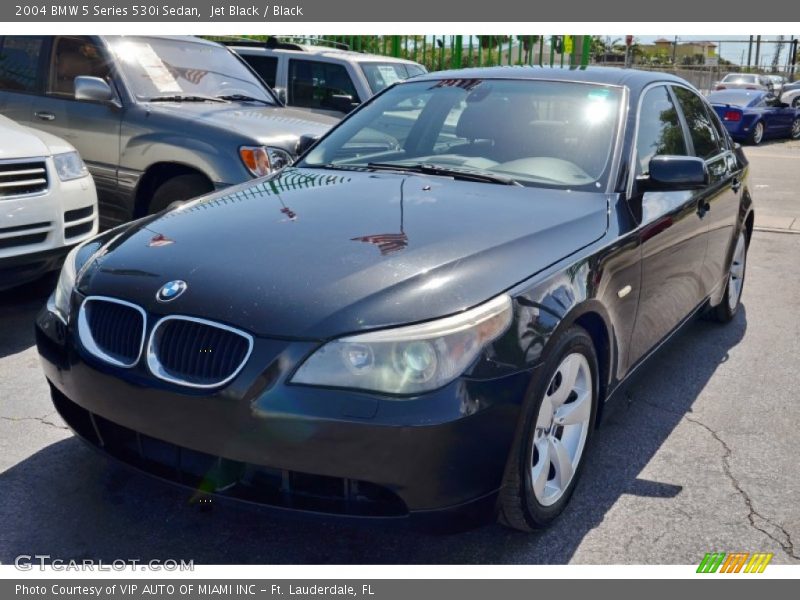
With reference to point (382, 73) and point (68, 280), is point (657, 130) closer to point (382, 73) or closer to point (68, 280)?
point (68, 280)

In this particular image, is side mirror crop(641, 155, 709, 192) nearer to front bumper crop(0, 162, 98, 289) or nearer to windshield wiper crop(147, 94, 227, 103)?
front bumper crop(0, 162, 98, 289)

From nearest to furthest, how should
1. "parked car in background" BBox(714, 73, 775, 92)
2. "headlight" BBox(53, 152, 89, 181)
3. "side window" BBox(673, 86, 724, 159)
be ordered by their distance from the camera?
"side window" BBox(673, 86, 724, 159)
"headlight" BBox(53, 152, 89, 181)
"parked car in background" BBox(714, 73, 775, 92)

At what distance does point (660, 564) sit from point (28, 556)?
6.82 ft

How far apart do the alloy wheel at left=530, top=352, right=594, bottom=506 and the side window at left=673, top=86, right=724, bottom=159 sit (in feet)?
6.86

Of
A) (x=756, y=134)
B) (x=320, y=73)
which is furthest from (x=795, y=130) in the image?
(x=320, y=73)

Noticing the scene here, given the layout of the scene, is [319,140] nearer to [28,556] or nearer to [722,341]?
[28,556]

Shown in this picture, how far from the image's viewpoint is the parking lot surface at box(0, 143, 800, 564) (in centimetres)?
285

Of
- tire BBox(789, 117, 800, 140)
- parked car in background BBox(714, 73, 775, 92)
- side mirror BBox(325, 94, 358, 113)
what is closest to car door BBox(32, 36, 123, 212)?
side mirror BBox(325, 94, 358, 113)

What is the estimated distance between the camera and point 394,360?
2402 mm

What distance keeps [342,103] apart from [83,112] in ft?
8.50

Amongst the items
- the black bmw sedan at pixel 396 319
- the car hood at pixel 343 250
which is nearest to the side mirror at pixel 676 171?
the black bmw sedan at pixel 396 319

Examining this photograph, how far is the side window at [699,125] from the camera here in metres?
4.65

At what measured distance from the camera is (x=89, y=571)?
2.69 m

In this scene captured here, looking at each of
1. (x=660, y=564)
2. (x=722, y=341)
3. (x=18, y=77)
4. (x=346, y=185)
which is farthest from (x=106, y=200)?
(x=660, y=564)
